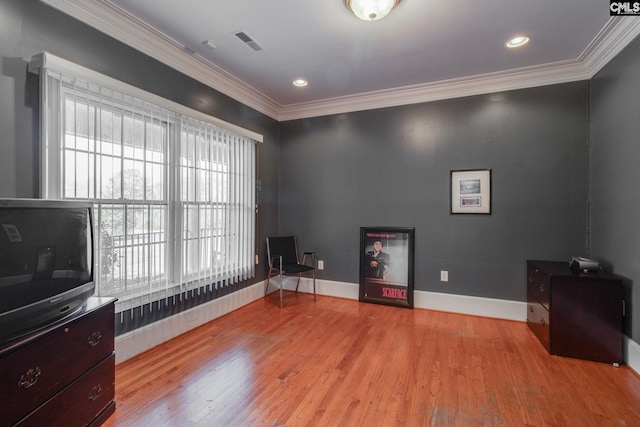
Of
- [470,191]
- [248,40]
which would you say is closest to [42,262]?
[248,40]

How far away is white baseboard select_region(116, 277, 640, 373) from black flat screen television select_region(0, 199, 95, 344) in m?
0.92

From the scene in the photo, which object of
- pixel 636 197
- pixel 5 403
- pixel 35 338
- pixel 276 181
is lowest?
pixel 5 403

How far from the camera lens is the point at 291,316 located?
10.6 ft

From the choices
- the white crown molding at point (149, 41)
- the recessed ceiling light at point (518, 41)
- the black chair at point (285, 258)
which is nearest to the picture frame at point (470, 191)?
the recessed ceiling light at point (518, 41)

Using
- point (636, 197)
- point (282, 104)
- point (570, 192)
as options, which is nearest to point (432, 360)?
point (636, 197)

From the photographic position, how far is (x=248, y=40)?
251 centimetres

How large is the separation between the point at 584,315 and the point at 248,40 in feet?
12.4

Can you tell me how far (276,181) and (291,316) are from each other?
2028 millimetres

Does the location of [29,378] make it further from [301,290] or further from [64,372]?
[301,290]

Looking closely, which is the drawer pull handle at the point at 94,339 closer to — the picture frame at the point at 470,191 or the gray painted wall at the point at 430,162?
the gray painted wall at the point at 430,162

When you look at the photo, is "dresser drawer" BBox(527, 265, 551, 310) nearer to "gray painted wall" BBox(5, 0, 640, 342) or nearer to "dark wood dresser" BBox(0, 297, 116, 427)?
"gray painted wall" BBox(5, 0, 640, 342)

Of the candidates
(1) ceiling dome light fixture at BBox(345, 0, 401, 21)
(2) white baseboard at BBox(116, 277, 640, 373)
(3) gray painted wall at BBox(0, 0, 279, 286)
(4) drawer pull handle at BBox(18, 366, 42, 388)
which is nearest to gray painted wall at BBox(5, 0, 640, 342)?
(3) gray painted wall at BBox(0, 0, 279, 286)

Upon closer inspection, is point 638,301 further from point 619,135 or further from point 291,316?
point 291,316

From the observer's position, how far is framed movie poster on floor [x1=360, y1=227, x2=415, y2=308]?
3572 mm
